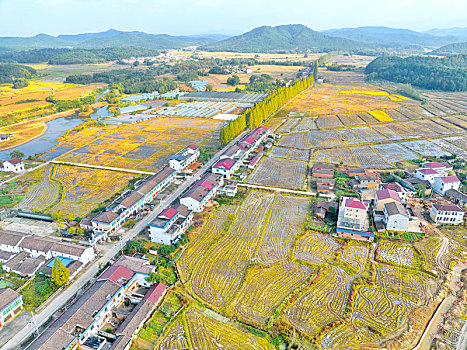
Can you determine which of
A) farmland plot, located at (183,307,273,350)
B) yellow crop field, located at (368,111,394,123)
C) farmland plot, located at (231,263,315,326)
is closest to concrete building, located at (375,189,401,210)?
farmland plot, located at (231,263,315,326)

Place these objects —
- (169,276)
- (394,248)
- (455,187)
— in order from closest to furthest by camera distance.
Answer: (169,276), (394,248), (455,187)

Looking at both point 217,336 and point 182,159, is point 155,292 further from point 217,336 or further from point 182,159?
point 182,159

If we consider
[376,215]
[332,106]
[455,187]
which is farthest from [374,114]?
[376,215]

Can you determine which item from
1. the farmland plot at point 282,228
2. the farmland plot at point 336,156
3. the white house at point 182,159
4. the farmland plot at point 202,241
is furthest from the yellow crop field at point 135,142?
the farmland plot at point 282,228

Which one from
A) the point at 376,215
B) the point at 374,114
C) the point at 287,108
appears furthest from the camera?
the point at 287,108

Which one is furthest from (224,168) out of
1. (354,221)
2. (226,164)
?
(354,221)

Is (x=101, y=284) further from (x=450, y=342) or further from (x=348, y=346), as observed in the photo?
(x=450, y=342)

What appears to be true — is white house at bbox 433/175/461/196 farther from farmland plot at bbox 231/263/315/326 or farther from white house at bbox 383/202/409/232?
farmland plot at bbox 231/263/315/326
